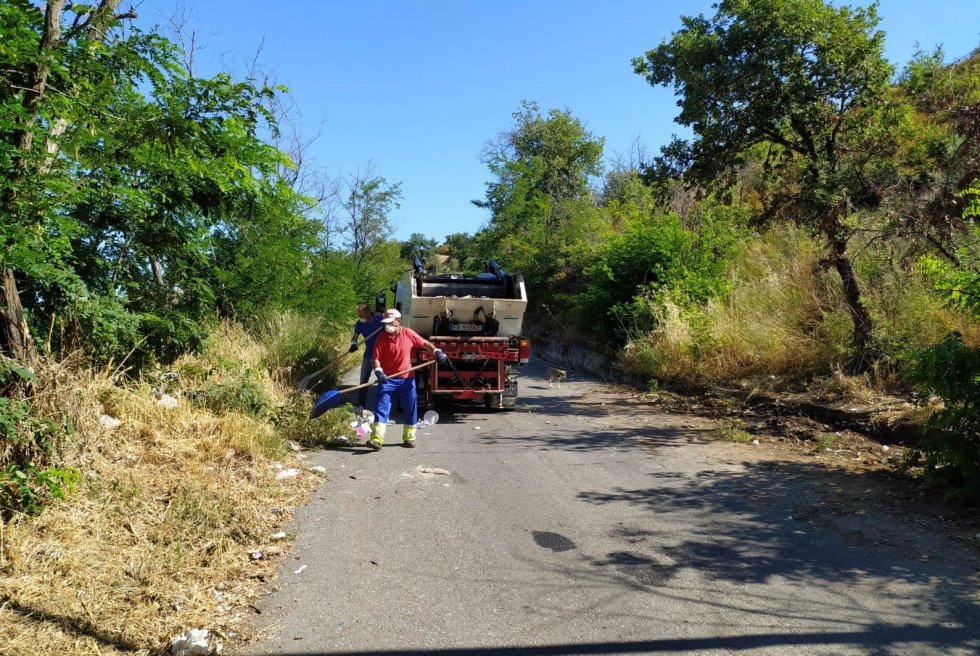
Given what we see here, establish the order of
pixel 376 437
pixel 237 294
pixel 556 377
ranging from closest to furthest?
pixel 376 437, pixel 237 294, pixel 556 377

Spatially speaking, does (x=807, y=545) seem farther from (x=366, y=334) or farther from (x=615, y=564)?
(x=366, y=334)

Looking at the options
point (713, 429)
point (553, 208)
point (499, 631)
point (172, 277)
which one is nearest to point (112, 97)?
point (172, 277)

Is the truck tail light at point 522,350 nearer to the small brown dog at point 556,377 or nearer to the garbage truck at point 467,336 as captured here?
the garbage truck at point 467,336

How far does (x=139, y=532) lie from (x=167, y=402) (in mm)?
2792

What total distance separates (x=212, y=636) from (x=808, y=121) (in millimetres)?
10279

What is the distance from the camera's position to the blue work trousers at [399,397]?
9.12 metres

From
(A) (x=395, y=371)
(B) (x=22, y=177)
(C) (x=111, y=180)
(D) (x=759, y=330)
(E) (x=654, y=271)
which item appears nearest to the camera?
(B) (x=22, y=177)

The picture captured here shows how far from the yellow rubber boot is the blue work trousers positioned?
9cm

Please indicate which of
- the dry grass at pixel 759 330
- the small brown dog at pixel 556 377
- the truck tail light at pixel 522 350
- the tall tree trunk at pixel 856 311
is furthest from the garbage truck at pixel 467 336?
the tall tree trunk at pixel 856 311

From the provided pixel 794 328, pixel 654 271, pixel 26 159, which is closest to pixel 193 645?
pixel 26 159

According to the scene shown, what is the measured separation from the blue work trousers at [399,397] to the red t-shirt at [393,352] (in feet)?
0.42

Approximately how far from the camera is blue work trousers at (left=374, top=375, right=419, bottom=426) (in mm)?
9125

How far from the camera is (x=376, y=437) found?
29.1 feet

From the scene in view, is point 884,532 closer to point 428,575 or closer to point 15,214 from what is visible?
point 428,575
